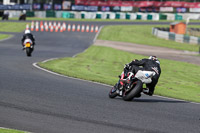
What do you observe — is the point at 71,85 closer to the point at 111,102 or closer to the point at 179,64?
the point at 111,102

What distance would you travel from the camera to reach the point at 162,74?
2077 centimetres

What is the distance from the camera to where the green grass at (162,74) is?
15.2 meters

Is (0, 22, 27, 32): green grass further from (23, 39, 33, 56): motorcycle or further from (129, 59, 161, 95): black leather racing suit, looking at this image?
(129, 59, 161, 95): black leather racing suit

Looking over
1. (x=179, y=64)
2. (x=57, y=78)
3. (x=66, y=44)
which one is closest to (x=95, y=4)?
(x=66, y=44)

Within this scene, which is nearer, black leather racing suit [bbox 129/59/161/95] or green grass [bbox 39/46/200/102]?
black leather racing suit [bbox 129/59/161/95]

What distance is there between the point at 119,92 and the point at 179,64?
1512 centimetres

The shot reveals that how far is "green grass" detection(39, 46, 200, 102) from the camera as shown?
15199 mm

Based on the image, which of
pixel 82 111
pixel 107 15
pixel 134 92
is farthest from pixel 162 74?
pixel 107 15

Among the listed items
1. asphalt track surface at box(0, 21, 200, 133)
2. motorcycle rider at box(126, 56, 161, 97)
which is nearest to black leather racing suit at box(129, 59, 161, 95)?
motorcycle rider at box(126, 56, 161, 97)

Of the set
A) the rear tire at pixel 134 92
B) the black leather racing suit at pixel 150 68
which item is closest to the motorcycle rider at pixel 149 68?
the black leather racing suit at pixel 150 68

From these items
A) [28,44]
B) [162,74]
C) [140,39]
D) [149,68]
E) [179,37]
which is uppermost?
[149,68]

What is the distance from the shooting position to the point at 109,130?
314 inches

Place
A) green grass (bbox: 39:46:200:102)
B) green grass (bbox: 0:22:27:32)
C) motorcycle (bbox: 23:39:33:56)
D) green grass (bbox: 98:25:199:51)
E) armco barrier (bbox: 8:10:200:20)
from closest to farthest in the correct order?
green grass (bbox: 39:46:200:102)
motorcycle (bbox: 23:39:33:56)
green grass (bbox: 98:25:199:51)
green grass (bbox: 0:22:27:32)
armco barrier (bbox: 8:10:200:20)

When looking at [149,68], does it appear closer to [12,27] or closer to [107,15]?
[12,27]
